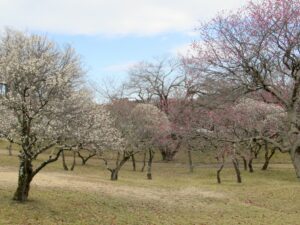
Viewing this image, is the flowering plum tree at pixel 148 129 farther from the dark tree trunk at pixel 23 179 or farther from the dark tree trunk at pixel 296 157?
the dark tree trunk at pixel 296 157

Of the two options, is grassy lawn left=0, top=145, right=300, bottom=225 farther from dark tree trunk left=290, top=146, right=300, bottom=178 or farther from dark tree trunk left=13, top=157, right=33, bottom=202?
dark tree trunk left=290, top=146, right=300, bottom=178

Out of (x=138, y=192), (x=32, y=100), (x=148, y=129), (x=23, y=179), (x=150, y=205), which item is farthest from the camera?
(x=148, y=129)

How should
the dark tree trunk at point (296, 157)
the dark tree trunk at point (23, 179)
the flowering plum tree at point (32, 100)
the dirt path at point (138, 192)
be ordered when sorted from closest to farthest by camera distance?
1. the dark tree trunk at point (296, 157)
2. the flowering plum tree at point (32, 100)
3. the dark tree trunk at point (23, 179)
4. the dirt path at point (138, 192)

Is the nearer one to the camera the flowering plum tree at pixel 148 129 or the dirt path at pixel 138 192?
the dirt path at pixel 138 192

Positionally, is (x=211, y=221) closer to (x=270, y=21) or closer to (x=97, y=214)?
(x=97, y=214)

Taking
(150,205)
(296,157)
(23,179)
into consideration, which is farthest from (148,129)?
(296,157)

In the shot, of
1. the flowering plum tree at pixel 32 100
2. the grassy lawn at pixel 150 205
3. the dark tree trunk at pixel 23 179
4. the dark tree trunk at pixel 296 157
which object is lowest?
the grassy lawn at pixel 150 205

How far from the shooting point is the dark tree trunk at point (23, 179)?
54.5 ft

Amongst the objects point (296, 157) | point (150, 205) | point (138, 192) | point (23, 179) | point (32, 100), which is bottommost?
point (150, 205)

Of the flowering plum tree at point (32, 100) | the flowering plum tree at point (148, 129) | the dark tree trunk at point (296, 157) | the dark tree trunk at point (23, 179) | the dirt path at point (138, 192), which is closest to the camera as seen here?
the dark tree trunk at point (296, 157)

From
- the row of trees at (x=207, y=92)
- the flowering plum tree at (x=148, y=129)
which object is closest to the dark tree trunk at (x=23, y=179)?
the row of trees at (x=207, y=92)

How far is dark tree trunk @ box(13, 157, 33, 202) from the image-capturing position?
1661 centimetres

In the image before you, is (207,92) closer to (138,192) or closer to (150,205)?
(150,205)

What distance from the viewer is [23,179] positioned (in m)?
16.9
